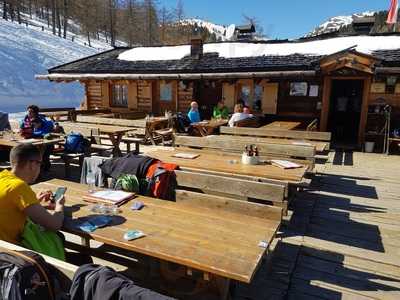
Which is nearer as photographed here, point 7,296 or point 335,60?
point 7,296

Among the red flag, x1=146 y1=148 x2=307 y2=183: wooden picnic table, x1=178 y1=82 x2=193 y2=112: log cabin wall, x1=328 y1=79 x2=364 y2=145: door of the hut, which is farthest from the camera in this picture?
the red flag

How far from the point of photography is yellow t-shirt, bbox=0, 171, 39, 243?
2.22 metres

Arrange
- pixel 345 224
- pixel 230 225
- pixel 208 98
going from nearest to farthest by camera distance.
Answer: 1. pixel 230 225
2. pixel 345 224
3. pixel 208 98

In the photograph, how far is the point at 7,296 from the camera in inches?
64.6

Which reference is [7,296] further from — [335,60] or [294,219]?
[335,60]

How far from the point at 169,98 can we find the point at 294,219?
408 inches

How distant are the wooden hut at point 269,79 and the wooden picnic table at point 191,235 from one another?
9.09 metres

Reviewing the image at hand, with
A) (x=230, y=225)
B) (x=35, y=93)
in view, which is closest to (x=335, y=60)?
(x=230, y=225)

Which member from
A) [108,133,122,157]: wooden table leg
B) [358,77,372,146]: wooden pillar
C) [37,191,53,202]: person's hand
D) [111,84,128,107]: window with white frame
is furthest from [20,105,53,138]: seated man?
[358,77,372,146]: wooden pillar

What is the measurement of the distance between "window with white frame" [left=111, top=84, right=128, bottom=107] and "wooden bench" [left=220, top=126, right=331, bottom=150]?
794cm

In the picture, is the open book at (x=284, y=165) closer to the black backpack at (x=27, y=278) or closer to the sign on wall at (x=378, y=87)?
the black backpack at (x=27, y=278)

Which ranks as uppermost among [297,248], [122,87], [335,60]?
[335,60]

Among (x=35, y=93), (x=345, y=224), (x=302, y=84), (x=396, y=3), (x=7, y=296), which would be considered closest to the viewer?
(x=7, y=296)

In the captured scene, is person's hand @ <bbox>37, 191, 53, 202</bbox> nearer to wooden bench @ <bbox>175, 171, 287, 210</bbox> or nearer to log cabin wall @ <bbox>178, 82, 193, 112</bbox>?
wooden bench @ <bbox>175, 171, 287, 210</bbox>
